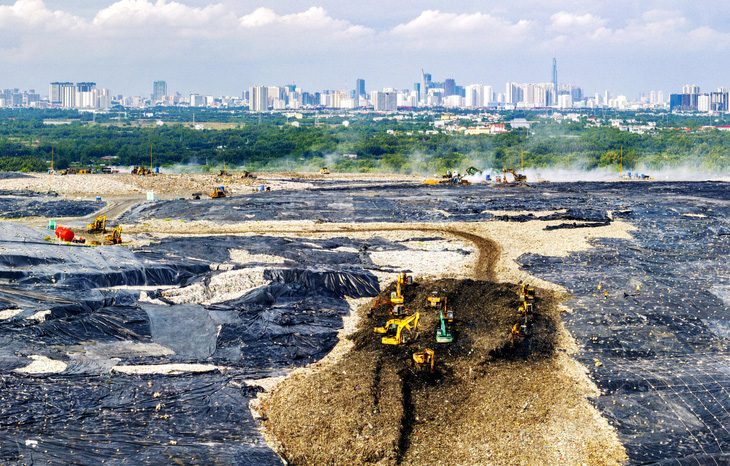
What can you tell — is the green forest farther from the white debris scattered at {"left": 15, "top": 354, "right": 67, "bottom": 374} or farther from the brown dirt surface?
the white debris scattered at {"left": 15, "top": 354, "right": 67, "bottom": 374}

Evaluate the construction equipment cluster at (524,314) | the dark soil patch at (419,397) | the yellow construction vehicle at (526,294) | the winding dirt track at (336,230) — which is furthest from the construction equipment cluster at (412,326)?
the winding dirt track at (336,230)

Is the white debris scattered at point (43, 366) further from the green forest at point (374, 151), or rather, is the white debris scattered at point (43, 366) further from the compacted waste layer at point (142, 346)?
the green forest at point (374, 151)

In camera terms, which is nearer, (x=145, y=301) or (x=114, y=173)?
(x=145, y=301)

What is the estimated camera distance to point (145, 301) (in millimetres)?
24594

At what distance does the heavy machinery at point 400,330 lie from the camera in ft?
69.8

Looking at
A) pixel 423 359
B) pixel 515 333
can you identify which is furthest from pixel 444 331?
pixel 423 359

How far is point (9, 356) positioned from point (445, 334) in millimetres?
12632

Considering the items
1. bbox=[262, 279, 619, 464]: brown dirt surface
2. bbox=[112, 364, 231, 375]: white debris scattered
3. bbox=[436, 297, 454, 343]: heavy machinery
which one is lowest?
bbox=[262, 279, 619, 464]: brown dirt surface

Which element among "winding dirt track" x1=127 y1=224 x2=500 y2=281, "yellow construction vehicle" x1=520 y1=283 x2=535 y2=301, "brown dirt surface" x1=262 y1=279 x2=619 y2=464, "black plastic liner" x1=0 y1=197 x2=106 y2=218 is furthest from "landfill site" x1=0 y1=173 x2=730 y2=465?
"black plastic liner" x1=0 y1=197 x2=106 y2=218

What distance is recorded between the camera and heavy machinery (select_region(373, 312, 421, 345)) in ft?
69.8

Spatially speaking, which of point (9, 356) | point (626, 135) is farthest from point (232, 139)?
point (9, 356)

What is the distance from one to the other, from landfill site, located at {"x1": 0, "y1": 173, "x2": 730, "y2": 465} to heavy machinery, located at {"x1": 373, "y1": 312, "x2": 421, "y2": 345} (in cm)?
12

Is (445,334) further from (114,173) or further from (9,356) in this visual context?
(114,173)

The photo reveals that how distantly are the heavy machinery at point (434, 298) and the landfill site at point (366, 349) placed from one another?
22cm
